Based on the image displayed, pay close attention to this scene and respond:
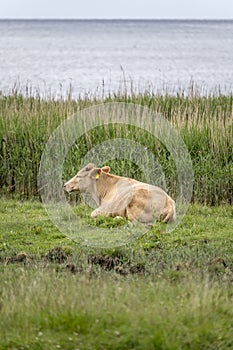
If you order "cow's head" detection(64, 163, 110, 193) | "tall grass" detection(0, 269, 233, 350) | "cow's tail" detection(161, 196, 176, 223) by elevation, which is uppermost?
"cow's head" detection(64, 163, 110, 193)

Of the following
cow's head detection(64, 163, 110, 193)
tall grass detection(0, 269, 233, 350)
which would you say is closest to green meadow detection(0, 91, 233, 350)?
tall grass detection(0, 269, 233, 350)

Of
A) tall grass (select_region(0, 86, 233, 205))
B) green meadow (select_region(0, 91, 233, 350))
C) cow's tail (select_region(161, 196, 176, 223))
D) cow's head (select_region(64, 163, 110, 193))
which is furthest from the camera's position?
tall grass (select_region(0, 86, 233, 205))

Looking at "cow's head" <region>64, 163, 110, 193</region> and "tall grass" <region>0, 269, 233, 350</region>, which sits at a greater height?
"cow's head" <region>64, 163, 110, 193</region>

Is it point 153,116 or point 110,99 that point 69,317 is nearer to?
point 153,116

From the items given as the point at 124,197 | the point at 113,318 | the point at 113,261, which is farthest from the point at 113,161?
the point at 113,318

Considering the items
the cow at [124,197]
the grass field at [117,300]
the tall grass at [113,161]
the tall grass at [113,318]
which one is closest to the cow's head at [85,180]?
the cow at [124,197]

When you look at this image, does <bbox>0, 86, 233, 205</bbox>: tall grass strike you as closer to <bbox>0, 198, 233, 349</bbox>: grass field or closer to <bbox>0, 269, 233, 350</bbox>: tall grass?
<bbox>0, 198, 233, 349</bbox>: grass field

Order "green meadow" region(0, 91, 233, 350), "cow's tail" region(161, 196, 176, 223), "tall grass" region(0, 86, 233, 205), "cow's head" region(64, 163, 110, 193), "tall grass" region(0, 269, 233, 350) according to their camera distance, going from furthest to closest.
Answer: "tall grass" region(0, 86, 233, 205) → "cow's head" region(64, 163, 110, 193) → "cow's tail" region(161, 196, 176, 223) → "green meadow" region(0, 91, 233, 350) → "tall grass" region(0, 269, 233, 350)

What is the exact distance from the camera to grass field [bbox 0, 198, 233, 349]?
19.0 ft

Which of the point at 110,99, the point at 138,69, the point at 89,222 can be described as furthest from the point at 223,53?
the point at 89,222

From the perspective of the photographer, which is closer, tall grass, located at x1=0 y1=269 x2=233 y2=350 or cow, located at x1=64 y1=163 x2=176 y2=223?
tall grass, located at x1=0 y1=269 x2=233 y2=350

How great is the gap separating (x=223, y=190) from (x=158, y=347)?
6.79 metres

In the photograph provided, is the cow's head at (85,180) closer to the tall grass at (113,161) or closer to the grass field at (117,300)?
the tall grass at (113,161)

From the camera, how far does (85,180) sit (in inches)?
427
